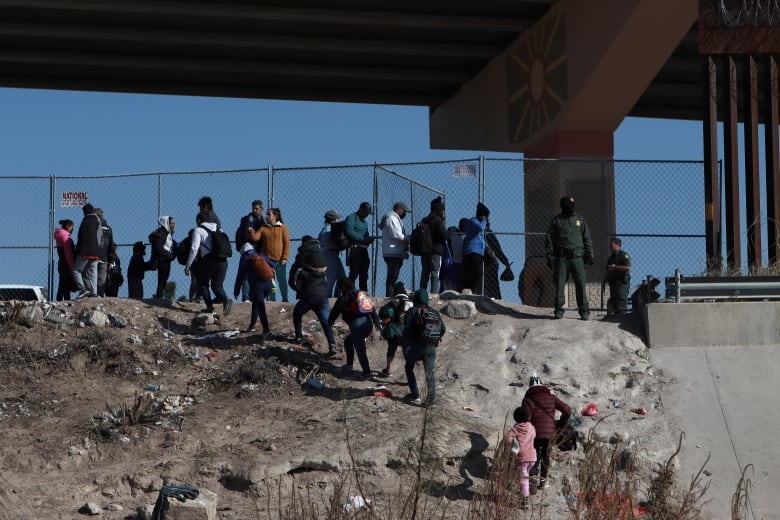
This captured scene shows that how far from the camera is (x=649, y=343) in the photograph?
1741cm

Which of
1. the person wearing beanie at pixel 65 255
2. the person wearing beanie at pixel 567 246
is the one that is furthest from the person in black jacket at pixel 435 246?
the person wearing beanie at pixel 65 255

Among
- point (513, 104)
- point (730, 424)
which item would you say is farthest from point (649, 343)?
point (513, 104)

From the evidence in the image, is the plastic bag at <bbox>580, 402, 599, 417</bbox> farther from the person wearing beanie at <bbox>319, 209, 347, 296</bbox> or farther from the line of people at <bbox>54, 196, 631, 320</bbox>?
the person wearing beanie at <bbox>319, 209, 347, 296</bbox>

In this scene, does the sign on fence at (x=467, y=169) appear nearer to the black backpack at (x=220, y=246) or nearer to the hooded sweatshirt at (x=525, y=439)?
the black backpack at (x=220, y=246)

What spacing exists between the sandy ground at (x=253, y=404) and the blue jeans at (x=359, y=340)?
254mm

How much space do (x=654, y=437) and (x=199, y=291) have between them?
746 centimetres

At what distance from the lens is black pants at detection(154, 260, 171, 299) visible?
2030 cm

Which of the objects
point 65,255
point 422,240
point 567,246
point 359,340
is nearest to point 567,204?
point 567,246

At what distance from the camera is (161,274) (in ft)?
67.1

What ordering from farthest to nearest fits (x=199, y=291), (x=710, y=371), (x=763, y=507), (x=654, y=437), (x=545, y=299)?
(x=545, y=299) < (x=199, y=291) < (x=710, y=371) < (x=654, y=437) < (x=763, y=507)

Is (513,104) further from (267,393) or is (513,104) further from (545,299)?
(267,393)

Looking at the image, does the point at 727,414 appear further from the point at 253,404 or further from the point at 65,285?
the point at 65,285

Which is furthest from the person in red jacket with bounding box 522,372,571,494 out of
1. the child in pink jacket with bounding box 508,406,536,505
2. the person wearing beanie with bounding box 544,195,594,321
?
the person wearing beanie with bounding box 544,195,594,321

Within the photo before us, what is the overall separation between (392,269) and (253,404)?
14.5 ft
